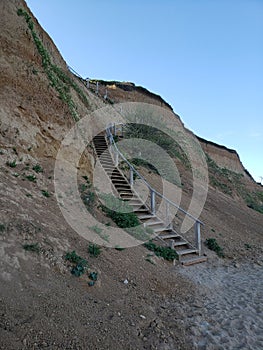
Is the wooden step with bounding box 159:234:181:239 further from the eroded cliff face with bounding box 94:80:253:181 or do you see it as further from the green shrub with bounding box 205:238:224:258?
the eroded cliff face with bounding box 94:80:253:181

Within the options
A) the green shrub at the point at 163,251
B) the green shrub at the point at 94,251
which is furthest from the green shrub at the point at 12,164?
the green shrub at the point at 163,251

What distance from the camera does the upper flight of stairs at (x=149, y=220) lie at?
6.30m

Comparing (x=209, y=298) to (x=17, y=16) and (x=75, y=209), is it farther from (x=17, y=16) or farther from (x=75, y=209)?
(x=17, y=16)

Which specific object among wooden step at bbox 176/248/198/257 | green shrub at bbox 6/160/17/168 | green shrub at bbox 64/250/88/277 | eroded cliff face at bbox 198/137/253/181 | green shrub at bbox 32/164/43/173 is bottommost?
green shrub at bbox 64/250/88/277

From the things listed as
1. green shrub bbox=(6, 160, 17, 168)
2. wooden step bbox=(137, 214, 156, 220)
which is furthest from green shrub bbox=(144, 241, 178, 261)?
green shrub bbox=(6, 160, 17, 168)

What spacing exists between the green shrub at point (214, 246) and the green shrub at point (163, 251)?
75.3 inches

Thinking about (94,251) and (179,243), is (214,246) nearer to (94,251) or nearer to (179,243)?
(179,243)

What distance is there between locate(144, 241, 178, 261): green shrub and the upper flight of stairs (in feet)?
0.78

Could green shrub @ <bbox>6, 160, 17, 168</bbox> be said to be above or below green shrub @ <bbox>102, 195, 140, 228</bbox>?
above

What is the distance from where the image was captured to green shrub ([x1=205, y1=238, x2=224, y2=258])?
23.3 ft

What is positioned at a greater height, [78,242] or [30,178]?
[30,178]

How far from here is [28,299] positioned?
8.54 feet

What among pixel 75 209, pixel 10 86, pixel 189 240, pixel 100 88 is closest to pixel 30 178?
pixel 75 209

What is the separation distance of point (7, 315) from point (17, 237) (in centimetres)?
123
